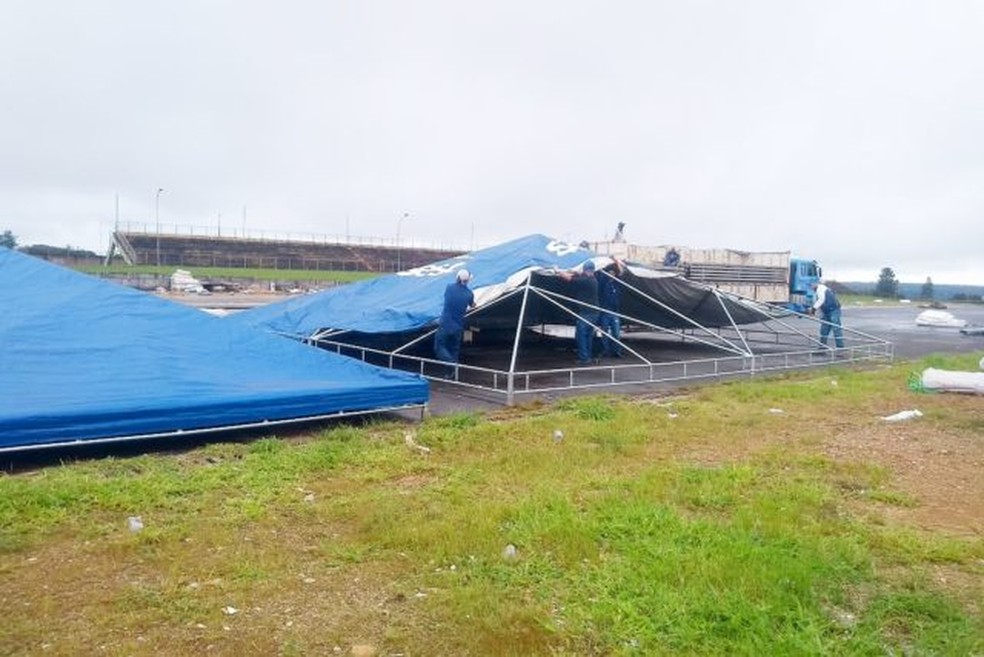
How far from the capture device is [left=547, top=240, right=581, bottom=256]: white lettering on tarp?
545 inches

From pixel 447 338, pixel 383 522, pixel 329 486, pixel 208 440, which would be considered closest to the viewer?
pixel 383 522

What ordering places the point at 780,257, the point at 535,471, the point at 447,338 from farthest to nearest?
the point at 780,257 → the point at 447,338 → the point at 535,471

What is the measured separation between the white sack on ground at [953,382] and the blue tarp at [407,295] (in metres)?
5.90

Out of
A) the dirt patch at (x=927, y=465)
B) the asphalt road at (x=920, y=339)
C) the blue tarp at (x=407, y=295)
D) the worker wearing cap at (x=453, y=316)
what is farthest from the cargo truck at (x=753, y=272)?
the dirt patch at (x=927, y=465)

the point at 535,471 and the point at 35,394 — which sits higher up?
the point at 35,394

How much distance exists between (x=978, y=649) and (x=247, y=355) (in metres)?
7.54

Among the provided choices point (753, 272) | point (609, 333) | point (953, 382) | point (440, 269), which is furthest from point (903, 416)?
point (753, 272)

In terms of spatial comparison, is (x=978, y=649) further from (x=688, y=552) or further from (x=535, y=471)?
(x=535, y=471)

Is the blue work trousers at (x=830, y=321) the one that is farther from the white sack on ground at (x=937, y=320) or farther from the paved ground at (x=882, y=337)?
the white sack on ground at (x=937, y=320)

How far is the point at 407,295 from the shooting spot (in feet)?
43.5

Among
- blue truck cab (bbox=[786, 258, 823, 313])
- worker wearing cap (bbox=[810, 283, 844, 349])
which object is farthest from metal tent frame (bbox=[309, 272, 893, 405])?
blue truck cab (bbox=[786, 258, 823, 313])

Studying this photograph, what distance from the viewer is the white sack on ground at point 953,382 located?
38.4 ft

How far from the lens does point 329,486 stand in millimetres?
6160

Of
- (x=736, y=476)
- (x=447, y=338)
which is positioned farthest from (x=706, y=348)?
(x=736, y=476)
